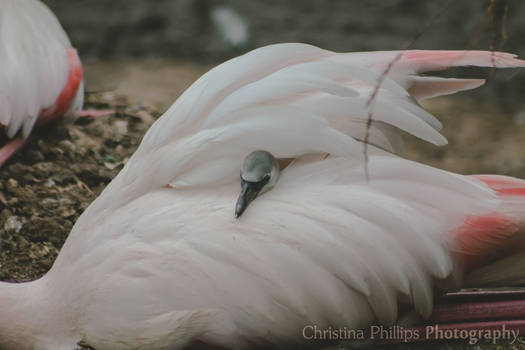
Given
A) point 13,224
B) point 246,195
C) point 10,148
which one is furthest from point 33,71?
point 246,195

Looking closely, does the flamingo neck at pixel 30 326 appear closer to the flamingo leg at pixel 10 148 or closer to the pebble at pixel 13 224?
the pebble at pixel 13 224

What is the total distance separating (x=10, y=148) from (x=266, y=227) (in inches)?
55.9

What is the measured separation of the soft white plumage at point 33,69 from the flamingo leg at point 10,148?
5 centimetres

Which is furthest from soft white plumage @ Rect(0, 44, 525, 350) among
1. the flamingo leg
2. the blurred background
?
the blurred background

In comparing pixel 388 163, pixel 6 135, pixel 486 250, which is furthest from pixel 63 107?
pixel 486 250

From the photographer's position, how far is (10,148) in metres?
2.66

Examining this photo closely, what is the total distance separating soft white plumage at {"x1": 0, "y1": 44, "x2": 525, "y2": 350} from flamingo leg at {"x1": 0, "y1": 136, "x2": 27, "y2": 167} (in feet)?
2.88

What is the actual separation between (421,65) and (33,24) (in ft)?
5.44

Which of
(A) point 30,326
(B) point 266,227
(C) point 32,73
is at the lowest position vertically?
(A) point 30,326

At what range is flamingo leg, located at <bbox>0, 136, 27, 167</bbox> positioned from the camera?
261 centimetres

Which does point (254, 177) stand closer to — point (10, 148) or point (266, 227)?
point (266, 227)

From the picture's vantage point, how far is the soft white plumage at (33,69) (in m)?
2.56

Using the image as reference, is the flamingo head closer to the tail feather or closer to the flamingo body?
the tail feather

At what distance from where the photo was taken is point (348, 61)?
189cm
